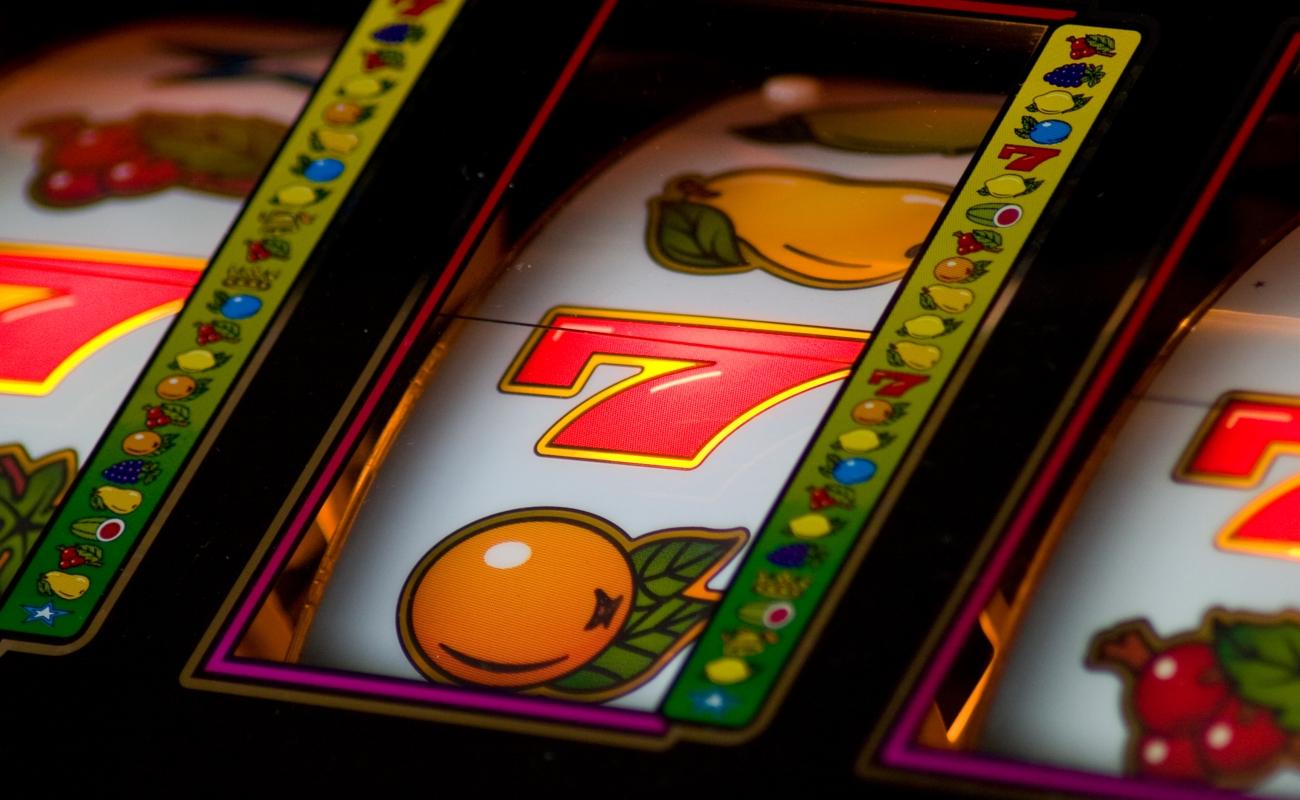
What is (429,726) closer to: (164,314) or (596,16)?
(164,314)

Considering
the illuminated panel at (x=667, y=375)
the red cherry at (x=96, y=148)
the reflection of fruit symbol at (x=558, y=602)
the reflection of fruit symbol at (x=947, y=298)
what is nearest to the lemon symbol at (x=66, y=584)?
the reflection of fruit symbol at (x=558, y=602)

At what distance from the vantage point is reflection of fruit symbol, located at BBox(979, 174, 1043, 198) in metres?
2.07

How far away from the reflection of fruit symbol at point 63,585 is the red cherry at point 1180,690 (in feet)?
3.98

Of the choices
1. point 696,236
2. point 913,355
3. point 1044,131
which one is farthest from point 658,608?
point 1044,131

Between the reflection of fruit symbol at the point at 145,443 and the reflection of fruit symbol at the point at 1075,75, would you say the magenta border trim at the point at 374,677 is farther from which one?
the reflection of fruit symbol at the point at 1075,75

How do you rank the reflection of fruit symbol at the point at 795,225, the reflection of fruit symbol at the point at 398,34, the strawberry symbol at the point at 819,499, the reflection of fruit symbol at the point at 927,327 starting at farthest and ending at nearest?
the reflection of fruit symbol at the point at 398,34 → the reflection of fruit symbol at the point at 795,225 → the reflection of fruit symbol at the point at 927,327 → the strawberry symbol at the point at 819,499

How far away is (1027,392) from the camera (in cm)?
189

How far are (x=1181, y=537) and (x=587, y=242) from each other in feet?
2.99

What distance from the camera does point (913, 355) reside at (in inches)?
76.4

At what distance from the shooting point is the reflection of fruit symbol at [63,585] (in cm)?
191

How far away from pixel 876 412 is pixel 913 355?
0.10m

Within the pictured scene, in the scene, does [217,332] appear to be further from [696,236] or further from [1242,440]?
[1242,440]

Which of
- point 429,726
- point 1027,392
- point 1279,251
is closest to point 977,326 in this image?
point 1027,392

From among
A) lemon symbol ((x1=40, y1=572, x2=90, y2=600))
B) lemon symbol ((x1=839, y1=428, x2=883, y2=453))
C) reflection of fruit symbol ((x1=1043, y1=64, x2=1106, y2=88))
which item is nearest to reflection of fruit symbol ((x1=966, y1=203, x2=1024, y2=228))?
reflection of fruit symbol ((x1=1043, y1=64, x2=1106, y2=88))
